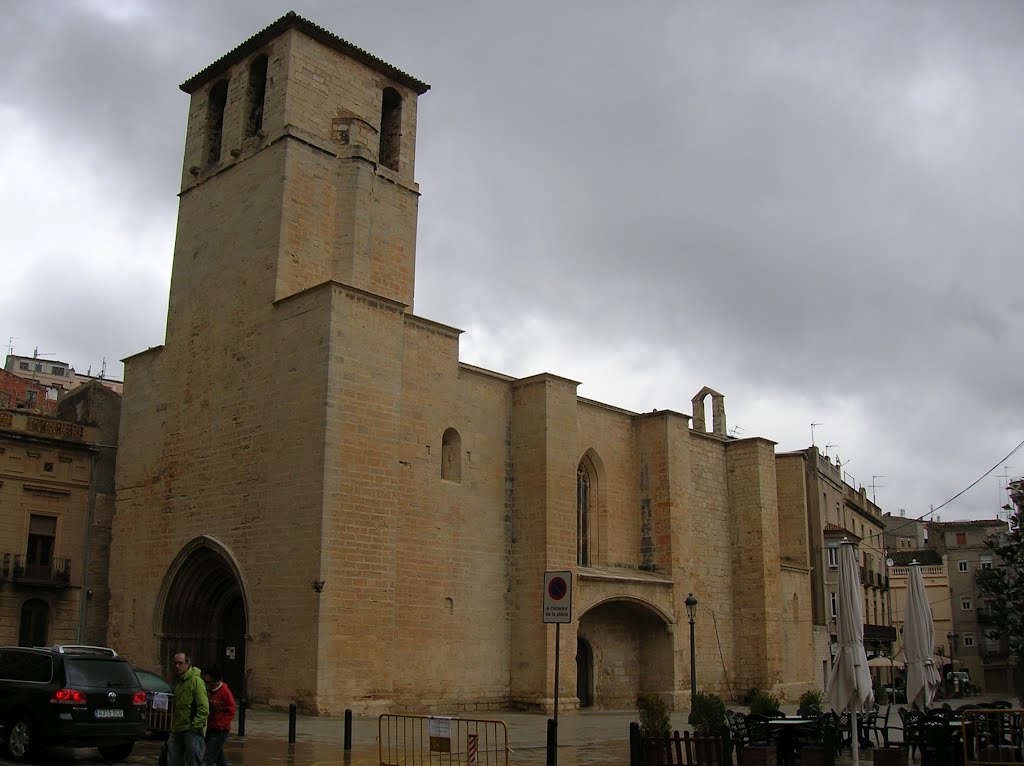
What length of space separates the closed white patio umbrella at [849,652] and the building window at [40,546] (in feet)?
61.4

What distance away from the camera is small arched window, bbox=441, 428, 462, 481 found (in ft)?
74.6

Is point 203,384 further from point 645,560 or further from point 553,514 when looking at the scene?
point 645,560

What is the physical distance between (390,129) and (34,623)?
1531cm

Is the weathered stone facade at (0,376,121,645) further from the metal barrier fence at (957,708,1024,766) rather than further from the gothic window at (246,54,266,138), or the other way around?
the metal barrier fence at (957,708,1024,766)

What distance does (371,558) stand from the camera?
19.3m

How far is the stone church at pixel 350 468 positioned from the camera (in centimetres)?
1933

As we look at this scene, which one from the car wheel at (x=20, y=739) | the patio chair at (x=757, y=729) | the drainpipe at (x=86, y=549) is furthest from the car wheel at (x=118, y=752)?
the drainpipe at (x=86, y=549)

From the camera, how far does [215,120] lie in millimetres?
25875

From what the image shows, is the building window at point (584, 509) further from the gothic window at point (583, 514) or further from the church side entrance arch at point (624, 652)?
the church side entrance arch at point (624, 652)

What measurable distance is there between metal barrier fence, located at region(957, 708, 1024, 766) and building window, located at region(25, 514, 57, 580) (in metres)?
20.4

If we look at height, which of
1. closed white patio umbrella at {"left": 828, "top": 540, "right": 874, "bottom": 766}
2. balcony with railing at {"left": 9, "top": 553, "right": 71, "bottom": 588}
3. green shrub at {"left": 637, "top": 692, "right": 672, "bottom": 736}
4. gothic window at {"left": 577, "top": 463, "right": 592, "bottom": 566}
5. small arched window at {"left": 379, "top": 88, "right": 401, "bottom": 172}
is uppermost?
small arched window at {"left": 379, "top": 88, "right": 401, "bottom": 172}

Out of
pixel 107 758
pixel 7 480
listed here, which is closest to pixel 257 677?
pixel 107 758

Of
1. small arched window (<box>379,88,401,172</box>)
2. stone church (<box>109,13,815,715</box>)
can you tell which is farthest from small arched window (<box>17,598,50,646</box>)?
small arched window (<box>379,88,401,172</box>)

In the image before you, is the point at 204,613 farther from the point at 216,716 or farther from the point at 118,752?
the point at 216,716
